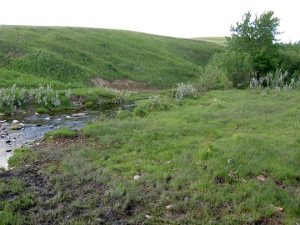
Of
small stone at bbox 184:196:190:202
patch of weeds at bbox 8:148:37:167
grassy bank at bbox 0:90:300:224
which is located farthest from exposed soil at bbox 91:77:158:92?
small stone at bbox 184:196:190:202

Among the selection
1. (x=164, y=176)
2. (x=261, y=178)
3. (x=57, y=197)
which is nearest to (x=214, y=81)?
(x=261, y=178)

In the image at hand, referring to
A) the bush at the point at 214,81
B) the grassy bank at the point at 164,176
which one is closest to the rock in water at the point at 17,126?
the grassy bank at the point at 164,176

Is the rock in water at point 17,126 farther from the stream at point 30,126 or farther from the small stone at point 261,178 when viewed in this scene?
the small stone at point 261,178

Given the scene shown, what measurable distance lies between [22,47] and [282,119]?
33814mm

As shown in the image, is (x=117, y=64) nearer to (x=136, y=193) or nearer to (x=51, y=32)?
(x=51, y=32)

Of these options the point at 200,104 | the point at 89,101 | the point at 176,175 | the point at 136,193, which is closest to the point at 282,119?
the point at 200,104

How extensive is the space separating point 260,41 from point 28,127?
3081 centimetres

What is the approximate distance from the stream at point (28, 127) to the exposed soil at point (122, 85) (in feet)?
57.2

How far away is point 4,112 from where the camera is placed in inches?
1025

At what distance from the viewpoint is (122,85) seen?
46.2 m

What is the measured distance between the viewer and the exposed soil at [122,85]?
44.2m

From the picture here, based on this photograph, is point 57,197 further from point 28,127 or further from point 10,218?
point 28,127

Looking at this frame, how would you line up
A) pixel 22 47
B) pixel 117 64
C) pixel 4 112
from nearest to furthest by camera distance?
1. pixel 4 112
2. pixel 22 47
3. pixel 117 64

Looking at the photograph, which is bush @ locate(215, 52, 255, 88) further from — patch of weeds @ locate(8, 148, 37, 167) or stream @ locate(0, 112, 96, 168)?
patch of weeds @ locate(8, 148, 37, 167)
